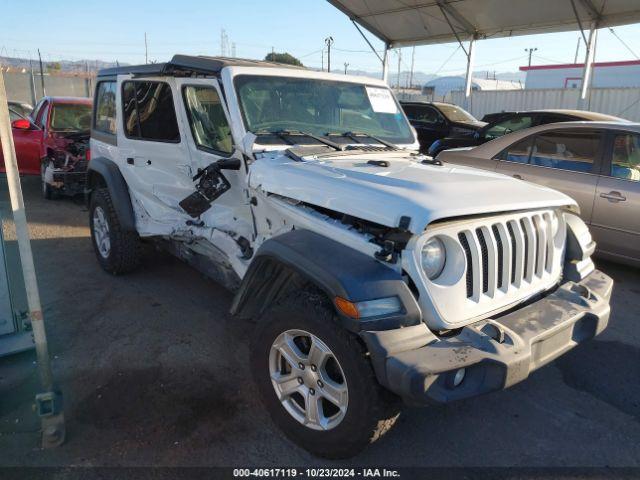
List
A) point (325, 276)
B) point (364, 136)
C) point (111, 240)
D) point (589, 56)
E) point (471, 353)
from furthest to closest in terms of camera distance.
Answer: point (589, 56), point (111, 240), point (364, 136), point (325, 276), point (471, 353)

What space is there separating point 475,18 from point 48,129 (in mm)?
11847

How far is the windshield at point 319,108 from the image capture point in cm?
363

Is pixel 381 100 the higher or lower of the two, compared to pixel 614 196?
higher

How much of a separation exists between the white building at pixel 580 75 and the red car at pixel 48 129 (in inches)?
1181

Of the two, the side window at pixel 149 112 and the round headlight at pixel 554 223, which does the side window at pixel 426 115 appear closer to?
the side window at pixel 149 112

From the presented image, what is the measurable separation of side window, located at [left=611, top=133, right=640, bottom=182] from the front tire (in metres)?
4.30

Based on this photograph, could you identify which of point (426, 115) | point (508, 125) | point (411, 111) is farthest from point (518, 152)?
point (411, 111)

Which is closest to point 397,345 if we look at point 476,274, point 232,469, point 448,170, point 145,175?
point 476,274

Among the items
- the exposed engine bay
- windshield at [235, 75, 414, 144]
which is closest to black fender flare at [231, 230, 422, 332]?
windshield at [235, 75, 414, 144]

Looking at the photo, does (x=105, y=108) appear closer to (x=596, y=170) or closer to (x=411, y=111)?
(x=596, y=170)

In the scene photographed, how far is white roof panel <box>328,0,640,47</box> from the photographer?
12.4 metres

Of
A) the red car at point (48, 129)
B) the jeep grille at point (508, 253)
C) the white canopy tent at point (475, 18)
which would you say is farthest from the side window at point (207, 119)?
the white canopy tent at point (475, 18)

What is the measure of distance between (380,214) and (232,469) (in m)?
1.53

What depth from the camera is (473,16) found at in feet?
47.4
